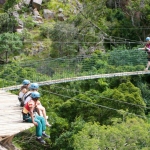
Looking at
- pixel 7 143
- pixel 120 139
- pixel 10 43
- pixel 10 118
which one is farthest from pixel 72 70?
pixel 7 143

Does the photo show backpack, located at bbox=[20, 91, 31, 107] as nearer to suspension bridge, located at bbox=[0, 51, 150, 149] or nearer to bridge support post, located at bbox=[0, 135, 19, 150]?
bridge support post, located at bbox=[0, 135, 19, 150]

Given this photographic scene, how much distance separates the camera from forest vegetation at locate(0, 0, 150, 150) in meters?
7.10

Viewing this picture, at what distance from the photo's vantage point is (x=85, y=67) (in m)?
9.74

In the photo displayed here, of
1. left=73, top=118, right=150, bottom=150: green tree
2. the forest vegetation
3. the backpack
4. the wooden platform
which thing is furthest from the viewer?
the forest vegetation

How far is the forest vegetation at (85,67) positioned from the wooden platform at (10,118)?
67.7 inches

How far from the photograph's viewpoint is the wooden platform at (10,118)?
155 inches

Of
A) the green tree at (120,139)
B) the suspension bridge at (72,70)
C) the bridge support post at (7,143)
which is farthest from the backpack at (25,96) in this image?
the suspension bridge at (72,70)

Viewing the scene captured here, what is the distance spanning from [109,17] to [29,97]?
11660 millimetres

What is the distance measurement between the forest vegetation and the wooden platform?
5.64 feet

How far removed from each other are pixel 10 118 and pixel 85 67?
5438mm

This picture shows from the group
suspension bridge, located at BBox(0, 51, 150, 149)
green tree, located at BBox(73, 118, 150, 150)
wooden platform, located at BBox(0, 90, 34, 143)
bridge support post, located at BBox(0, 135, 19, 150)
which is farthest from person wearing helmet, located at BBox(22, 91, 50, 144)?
suspension bridge, located at BBox(0, 51, 150, 149)

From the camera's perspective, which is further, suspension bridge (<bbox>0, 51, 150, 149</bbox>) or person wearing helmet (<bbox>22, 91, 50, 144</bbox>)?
suspension bridge (<bbox>0, 51, 150, 149</bbox>)

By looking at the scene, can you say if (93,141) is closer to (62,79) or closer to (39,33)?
(62,79)

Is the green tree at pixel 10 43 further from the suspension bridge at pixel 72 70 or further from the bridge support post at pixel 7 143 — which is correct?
the bridge support post at pixel 7 143
